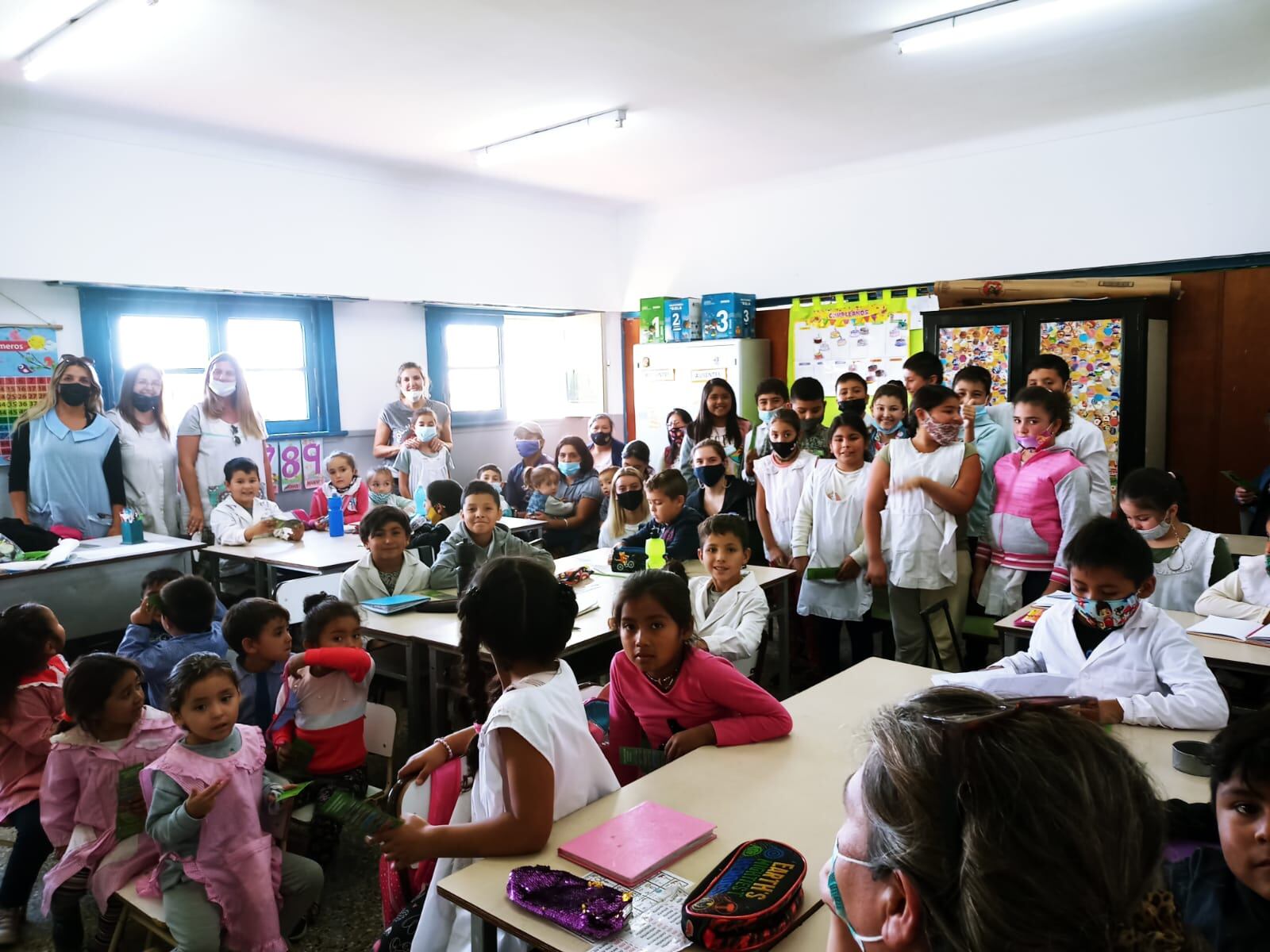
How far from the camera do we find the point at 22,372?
511 centimetres

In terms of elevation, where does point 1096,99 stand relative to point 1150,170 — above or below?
above

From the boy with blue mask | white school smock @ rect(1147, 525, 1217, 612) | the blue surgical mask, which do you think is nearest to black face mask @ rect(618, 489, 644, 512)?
white school smock @ rect(1147, 525, 1217, 612)

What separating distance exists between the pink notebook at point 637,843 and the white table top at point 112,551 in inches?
141

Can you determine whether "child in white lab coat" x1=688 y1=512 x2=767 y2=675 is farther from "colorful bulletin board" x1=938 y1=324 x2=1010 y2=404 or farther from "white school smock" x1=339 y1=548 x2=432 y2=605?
"colorful bulletin board" x1=938 y1=324 x2=1010 y2=404

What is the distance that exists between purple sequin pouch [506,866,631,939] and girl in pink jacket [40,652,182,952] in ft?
4.10

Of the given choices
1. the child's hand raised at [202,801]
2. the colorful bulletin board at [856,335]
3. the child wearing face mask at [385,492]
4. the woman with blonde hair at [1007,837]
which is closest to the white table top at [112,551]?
the child wearing face mask at [385,492]

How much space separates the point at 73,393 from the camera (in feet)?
16.1

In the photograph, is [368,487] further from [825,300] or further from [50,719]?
[825,300]

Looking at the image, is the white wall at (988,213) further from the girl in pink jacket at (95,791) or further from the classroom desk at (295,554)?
the girl in pink jacket at (95,791)

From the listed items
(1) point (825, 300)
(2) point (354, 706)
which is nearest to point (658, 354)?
(1) point (825, 300)

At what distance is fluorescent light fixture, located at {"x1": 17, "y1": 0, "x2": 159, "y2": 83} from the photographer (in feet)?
12.0

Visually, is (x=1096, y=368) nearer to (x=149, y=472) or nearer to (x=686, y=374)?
(x=686, y=374)

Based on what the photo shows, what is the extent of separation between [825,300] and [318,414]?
419 centimetres

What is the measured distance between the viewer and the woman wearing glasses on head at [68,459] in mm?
4867
